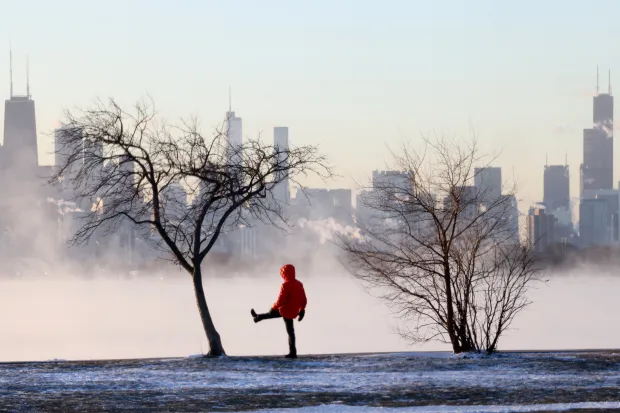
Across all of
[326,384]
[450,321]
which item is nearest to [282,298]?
[450,321]

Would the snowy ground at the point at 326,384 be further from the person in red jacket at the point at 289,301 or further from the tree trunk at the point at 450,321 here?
the person in red jacket at the point at 289,301

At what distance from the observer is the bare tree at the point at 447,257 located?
2458 centimetres

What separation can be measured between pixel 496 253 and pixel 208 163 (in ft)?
18.1

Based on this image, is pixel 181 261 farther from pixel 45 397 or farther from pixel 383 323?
pixel 383 323

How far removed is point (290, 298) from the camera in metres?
24.5

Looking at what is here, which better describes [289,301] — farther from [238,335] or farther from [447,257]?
[238,335]

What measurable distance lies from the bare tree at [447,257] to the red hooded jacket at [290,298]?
113cm

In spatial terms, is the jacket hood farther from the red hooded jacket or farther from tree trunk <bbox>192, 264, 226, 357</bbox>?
tree trunk <bbox>192, 264, 226, 357</bbox>

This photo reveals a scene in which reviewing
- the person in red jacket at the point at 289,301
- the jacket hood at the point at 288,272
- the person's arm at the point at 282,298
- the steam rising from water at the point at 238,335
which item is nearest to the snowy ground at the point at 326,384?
the person in red jacket at the point at 289,301

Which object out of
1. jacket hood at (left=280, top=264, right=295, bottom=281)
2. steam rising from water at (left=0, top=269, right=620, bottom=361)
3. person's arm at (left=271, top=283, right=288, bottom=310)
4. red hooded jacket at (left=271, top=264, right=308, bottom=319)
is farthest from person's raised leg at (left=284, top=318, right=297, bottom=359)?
steam rising from water at (left=0, top=269, right=620, bottom=361)

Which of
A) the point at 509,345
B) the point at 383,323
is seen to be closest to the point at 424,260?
A: the point at 509,345

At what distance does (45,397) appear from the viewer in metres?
18.0

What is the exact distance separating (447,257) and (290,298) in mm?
2788

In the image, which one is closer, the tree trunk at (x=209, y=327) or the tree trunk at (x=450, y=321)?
A: the tree trunk at (x=450, y=321)
